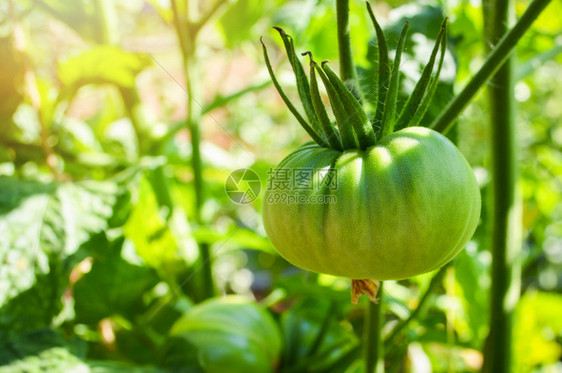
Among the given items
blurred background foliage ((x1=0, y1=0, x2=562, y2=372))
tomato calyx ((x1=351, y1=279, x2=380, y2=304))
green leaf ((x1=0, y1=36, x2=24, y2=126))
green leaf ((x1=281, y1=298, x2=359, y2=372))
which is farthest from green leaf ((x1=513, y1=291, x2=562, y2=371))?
green leaf ((x1=0, y1=36, x2=24, y2=126))

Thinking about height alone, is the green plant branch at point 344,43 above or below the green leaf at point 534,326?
above

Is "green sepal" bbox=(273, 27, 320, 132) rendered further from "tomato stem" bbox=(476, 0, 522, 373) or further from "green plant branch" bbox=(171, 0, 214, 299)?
"green plant branch" bbox=(171, 0, 214, 299)

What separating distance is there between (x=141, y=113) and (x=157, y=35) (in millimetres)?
477

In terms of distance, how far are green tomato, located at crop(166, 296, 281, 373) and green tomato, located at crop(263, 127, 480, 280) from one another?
0.26 m

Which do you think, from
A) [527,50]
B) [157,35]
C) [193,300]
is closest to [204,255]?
[193,300]

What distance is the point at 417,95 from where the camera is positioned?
230 millimetres

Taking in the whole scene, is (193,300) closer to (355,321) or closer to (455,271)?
(355,321)

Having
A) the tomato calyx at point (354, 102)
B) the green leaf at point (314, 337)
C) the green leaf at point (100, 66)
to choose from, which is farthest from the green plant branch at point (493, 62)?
the green leaf at point (100, 66)

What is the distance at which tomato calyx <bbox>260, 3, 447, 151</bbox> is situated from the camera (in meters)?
0.21

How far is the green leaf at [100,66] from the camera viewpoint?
53 centimetres

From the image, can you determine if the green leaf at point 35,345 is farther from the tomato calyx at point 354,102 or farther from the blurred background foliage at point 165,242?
the tomato calyx at point 354,102

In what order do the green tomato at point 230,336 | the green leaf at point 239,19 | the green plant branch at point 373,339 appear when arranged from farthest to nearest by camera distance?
1. the green leaf at point 239,19
2. the green tomato at point 230,336
3. the green plant branch at point 373,339

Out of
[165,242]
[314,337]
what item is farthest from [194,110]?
[314,337]

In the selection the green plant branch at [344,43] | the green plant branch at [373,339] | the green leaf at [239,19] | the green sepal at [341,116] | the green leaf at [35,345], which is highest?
the green leaf at [239,19]
